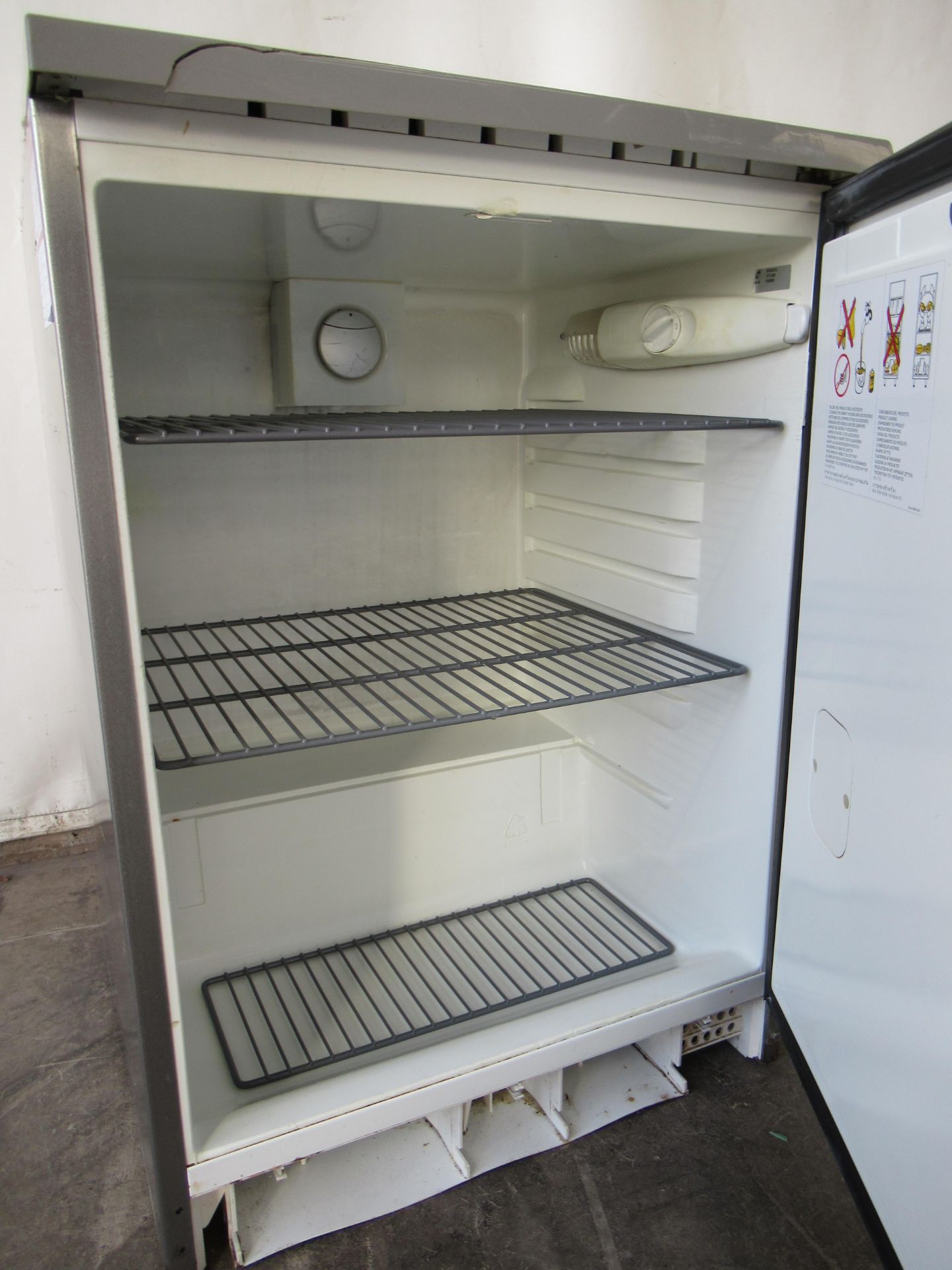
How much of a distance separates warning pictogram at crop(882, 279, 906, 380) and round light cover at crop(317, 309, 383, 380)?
2.76ft

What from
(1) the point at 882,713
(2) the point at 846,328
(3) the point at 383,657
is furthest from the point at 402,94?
(3) the point at 383,657

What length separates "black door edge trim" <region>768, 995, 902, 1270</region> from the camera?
73 cm

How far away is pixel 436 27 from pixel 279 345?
0.85 metres

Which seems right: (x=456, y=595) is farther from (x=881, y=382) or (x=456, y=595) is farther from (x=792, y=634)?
(x=881, y=382)

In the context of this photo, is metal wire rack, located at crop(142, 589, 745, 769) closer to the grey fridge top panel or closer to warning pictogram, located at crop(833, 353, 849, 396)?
warning pictogram, located at crop(833, 353, 849, 396)

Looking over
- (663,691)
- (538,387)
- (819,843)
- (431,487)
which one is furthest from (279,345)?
(819,843)

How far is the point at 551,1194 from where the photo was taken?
1.10 m

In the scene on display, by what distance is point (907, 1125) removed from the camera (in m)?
0.70

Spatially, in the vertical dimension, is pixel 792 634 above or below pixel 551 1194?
above

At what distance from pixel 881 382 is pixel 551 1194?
101 cm

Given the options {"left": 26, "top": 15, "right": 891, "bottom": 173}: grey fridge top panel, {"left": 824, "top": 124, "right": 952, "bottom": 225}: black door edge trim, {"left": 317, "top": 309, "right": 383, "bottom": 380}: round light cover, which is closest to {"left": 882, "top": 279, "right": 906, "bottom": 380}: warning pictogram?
{"left": 824, "top": 124, "right": 952, "bottom": 225}: black door edge trim

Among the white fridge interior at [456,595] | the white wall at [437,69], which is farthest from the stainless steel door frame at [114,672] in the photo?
the white wall at [437,69]

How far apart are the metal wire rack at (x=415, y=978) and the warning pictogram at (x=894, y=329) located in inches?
36.4

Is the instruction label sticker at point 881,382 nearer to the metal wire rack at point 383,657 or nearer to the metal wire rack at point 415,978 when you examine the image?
the metal wire rack at point 383,657
